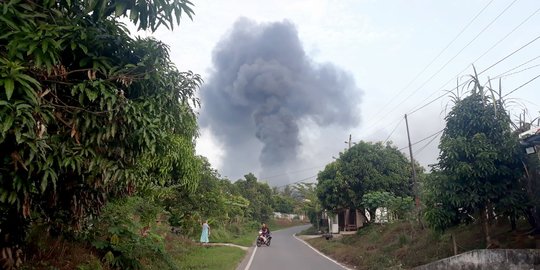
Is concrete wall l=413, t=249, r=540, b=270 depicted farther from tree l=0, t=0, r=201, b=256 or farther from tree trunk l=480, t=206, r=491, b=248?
tree l=0, t=0, r=201, b=256

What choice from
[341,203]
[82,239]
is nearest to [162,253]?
[82,239]

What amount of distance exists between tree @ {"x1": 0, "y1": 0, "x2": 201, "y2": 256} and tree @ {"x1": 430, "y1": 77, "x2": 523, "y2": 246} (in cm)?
878

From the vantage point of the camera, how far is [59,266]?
7.36 meters

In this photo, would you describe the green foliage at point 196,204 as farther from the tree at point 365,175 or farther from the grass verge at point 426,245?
the tree at point 365,175

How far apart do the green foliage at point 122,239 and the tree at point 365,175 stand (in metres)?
19.1

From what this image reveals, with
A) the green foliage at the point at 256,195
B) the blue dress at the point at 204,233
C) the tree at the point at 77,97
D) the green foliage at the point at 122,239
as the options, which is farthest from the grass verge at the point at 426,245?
the green foliage at the point at 256,195

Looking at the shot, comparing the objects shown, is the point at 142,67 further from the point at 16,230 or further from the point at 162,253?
the point at 162,253

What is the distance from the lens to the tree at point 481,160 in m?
11.1

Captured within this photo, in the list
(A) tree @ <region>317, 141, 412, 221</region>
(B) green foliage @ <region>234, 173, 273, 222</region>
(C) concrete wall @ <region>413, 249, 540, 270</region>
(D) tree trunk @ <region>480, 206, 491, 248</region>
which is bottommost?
(C) concrete wall @ <region>413, 249, 540, 270</region>

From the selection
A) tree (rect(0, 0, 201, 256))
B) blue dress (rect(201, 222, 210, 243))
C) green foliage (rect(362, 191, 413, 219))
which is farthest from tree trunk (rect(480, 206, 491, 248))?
blue dress (rect(201, 222, 210, 243))

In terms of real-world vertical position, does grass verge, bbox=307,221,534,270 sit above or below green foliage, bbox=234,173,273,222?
below

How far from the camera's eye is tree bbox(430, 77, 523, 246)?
1107 cm

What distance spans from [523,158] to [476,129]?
1.31m

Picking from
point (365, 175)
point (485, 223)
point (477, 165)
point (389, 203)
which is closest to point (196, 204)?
point (389, 203)
